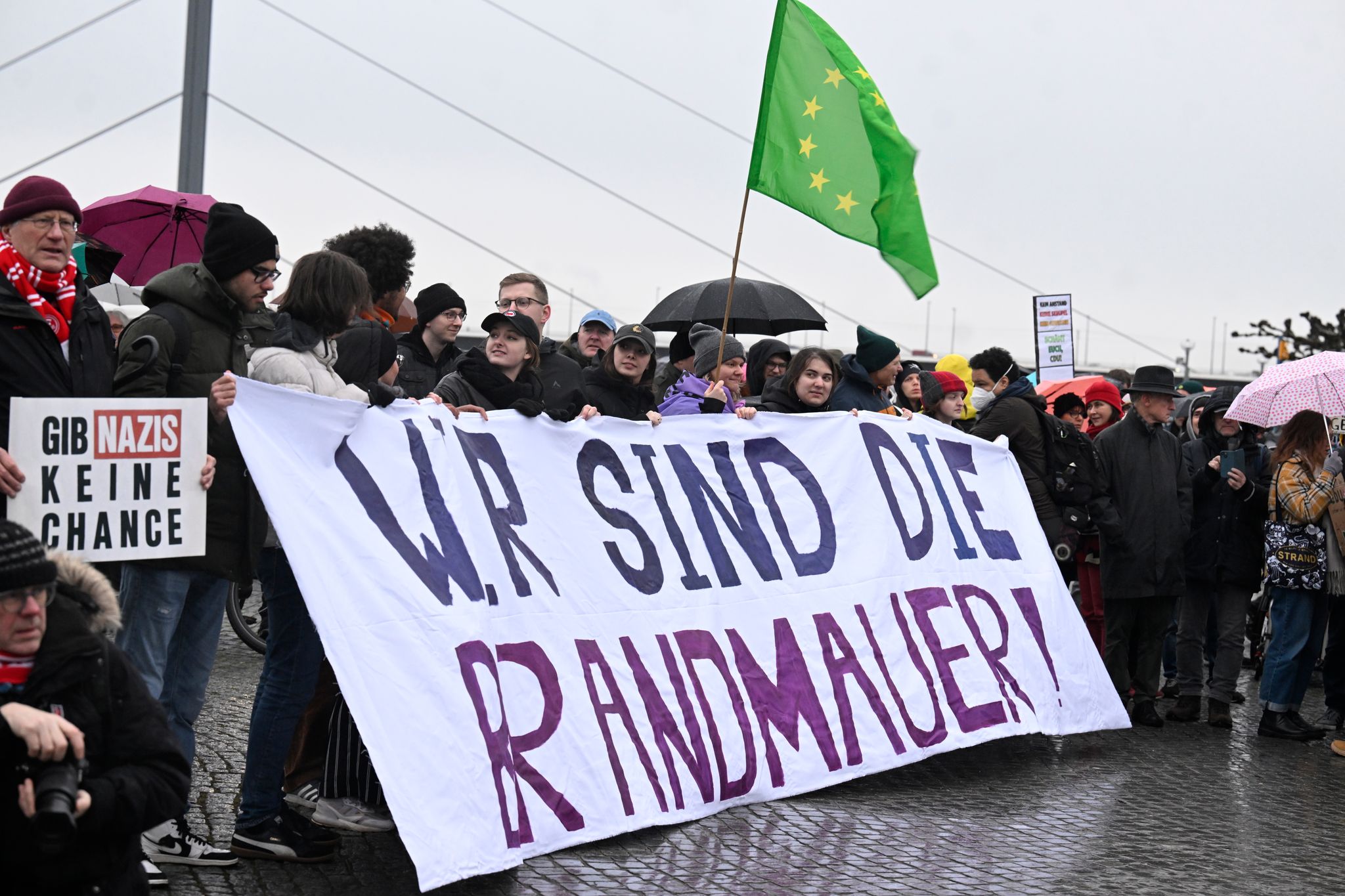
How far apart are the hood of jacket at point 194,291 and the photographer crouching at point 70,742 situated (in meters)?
1.68

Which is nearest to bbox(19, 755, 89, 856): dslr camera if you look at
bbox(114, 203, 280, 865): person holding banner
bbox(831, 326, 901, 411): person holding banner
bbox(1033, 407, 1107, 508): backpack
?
bbox(114, 203, 280, 865): person holding banner

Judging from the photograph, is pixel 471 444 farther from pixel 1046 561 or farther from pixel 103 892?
pixel 1046 561

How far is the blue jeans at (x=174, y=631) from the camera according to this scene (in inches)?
173

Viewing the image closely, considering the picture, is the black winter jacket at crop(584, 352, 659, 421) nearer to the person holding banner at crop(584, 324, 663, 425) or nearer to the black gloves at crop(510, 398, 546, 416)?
the person holding banner at crop(584, 324, 663, 425)

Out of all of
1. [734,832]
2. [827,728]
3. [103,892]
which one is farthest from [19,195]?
[827,728]

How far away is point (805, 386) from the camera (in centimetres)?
710

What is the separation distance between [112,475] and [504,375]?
6.06 feet

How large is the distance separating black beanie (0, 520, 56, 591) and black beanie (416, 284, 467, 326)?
13.0 feet

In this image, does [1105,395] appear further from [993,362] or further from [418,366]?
[418,366]

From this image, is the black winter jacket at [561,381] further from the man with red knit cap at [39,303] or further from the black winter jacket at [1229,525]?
the black winter jacket at [1229,525]

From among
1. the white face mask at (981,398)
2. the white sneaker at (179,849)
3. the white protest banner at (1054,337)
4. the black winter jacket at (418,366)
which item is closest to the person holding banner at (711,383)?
the black winter jacket at (418,366)

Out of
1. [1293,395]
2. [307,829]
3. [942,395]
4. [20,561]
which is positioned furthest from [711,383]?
[20,561]

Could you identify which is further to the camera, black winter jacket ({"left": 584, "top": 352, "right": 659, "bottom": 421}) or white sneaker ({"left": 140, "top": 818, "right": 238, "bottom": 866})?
black winter jacket ({"left": 584, "top": 352, "right": 659, "bottom": 421})

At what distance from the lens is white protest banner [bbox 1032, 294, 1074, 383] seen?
55.1 feet
